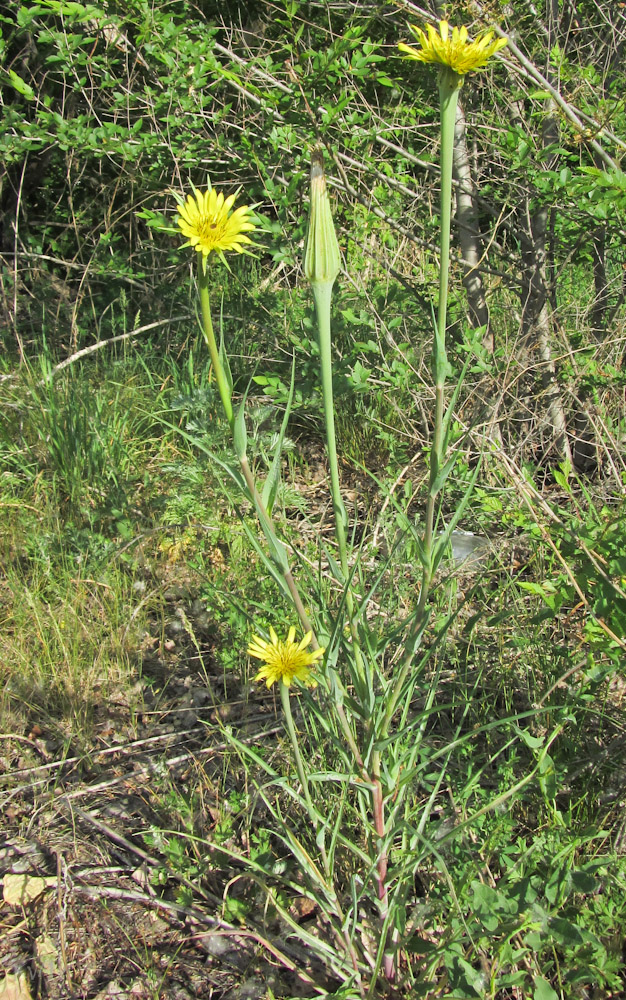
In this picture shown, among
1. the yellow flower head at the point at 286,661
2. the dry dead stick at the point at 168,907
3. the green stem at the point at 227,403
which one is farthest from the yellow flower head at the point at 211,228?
the dry dead stick at the point at 168,907

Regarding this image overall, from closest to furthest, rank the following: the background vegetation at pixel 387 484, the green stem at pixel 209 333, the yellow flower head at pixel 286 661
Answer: the green stem at pixel 209 333
the yellow flower head at pixel 286 661
the background vegetation at pixel 387 484

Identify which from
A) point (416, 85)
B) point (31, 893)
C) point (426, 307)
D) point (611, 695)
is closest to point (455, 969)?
point (611, 695)

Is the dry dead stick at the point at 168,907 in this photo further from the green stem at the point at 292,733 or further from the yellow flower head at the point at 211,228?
the yellow flower head at the point at 211,228

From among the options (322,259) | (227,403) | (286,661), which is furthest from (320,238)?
(286,661)

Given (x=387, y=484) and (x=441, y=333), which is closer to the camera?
(x=441, y=333)

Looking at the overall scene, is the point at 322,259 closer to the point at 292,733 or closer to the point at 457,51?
the point at 457,51

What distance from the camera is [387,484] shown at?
232 cm

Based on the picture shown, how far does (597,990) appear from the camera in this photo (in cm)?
127

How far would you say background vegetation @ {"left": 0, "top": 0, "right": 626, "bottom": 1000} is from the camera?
1431mm

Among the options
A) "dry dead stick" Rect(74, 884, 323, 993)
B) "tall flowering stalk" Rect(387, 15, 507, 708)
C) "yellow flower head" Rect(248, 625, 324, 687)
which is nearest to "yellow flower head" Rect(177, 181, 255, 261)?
"tall flowering stalk" Rect(387, 15, 507, 708)

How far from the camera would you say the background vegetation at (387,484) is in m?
1.43

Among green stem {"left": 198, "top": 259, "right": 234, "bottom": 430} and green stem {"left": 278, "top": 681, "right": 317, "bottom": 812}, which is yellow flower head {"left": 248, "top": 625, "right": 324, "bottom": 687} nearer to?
green stem {"left": 278, "top": 681, "right": 317, "bottom": 812}

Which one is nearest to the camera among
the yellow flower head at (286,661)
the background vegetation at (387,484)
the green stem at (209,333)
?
the green stem at (209,333)

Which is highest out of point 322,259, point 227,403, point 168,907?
point 322,259
